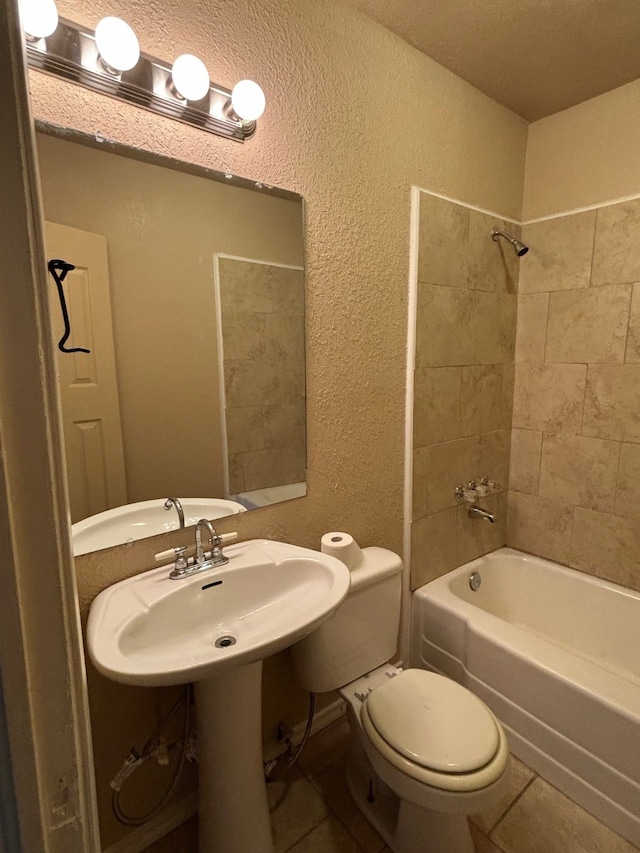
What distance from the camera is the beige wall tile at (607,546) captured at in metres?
1.86

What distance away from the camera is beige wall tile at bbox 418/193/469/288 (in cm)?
166

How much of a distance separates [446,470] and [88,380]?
1425mm

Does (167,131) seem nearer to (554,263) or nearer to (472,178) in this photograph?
(472,178)

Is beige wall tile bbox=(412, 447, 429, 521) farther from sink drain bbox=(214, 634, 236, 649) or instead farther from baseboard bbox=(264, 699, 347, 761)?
sink drain bbox=(214, 634, 236, 649)

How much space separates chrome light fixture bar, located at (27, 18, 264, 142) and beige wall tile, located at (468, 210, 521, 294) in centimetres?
105

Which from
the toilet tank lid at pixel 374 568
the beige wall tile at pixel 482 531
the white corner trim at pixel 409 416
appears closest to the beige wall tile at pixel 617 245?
the white corner trim at pixel 409 416

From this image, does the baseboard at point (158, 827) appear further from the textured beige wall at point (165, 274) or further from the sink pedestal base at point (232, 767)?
the textured beige wall at point (165, 274)

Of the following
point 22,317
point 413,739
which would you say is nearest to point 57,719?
point 22,317

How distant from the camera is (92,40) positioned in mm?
971

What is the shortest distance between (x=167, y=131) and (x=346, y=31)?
0.73 meters

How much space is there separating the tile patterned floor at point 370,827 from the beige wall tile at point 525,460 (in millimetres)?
1152

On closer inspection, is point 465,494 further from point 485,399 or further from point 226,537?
point 226,537

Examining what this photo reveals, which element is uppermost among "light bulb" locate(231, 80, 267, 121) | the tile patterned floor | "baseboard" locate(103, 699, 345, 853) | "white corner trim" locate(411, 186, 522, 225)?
"light bulb" locate(231, 80, 267, 121)

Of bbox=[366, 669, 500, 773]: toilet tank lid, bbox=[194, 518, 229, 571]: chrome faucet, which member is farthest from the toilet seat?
bbox=[194, 518, 229, 571]: chrome faucet
